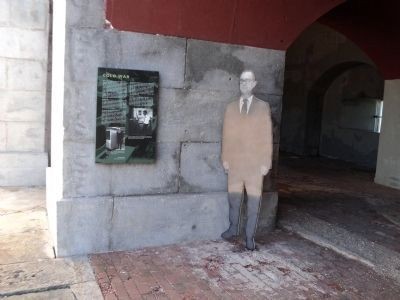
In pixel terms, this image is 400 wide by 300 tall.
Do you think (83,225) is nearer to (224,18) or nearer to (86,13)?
(86,13)

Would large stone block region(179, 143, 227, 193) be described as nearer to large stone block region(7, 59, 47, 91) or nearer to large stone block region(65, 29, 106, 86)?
large stone block region(65, 29, 106, 86)

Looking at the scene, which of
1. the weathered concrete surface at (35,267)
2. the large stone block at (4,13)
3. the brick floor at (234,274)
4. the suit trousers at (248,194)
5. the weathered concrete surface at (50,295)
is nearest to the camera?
the weathered concrete surface at (50,295)

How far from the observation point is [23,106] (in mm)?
6879

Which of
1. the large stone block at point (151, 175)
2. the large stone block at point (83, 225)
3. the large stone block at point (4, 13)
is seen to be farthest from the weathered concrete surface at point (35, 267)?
the large stone block at point (4, 13)

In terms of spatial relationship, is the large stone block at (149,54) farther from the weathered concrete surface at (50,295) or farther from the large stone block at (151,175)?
the weathered concrete surface at (50,295)

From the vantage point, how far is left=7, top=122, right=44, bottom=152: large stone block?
6.86 m

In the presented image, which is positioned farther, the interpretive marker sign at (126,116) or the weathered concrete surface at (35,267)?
the interpretive marker sign at (126,116)

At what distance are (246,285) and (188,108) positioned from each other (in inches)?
75.8

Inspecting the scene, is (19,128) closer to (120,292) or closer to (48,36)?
(48,36)

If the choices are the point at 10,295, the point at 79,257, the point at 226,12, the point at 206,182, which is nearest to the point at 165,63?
the point at 226,12

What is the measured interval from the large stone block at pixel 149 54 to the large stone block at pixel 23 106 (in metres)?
3.33

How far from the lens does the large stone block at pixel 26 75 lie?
674 centimetres

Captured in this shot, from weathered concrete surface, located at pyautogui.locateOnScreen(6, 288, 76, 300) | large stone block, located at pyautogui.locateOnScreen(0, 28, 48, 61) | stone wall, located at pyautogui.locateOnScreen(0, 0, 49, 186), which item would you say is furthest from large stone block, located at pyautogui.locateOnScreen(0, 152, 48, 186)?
weathered concrete surface, located at pyautogui.locateOnScreen(6, 288, 76, 300)

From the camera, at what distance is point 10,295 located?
328cm
